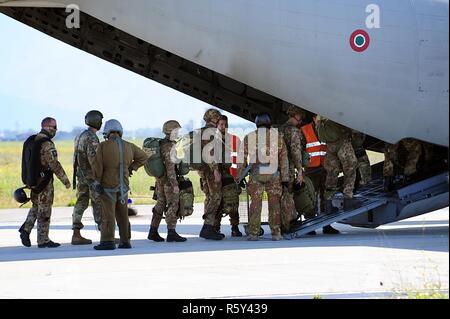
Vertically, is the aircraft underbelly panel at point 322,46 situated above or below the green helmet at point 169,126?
above

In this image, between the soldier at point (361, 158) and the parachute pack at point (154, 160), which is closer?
the parachute pack at point (154, 160)

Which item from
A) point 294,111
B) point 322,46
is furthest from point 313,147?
point 322,46

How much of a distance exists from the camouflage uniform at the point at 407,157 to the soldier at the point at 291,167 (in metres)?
1.55

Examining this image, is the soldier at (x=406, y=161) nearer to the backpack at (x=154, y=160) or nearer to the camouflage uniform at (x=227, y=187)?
the camouflage uniform at (x=227, y=187)

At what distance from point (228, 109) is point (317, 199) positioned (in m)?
2.40

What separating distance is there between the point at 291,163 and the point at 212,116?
4.86ft

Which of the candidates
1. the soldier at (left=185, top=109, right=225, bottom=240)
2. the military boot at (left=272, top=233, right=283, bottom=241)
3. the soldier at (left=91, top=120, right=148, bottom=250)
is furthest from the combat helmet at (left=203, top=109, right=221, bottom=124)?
the military boot at (left=272, top=233, right=283, bottom=241)

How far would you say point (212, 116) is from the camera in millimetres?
14477

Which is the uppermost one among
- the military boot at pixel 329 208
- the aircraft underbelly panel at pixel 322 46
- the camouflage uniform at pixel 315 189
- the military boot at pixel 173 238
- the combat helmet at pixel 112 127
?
the aircraft underbelly panel at pixel 322 46

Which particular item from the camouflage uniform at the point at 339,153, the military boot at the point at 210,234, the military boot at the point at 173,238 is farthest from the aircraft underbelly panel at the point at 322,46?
the military boot at the point at 173,238

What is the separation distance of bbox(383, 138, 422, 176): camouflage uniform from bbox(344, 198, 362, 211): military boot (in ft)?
2.80

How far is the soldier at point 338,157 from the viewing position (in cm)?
1430
